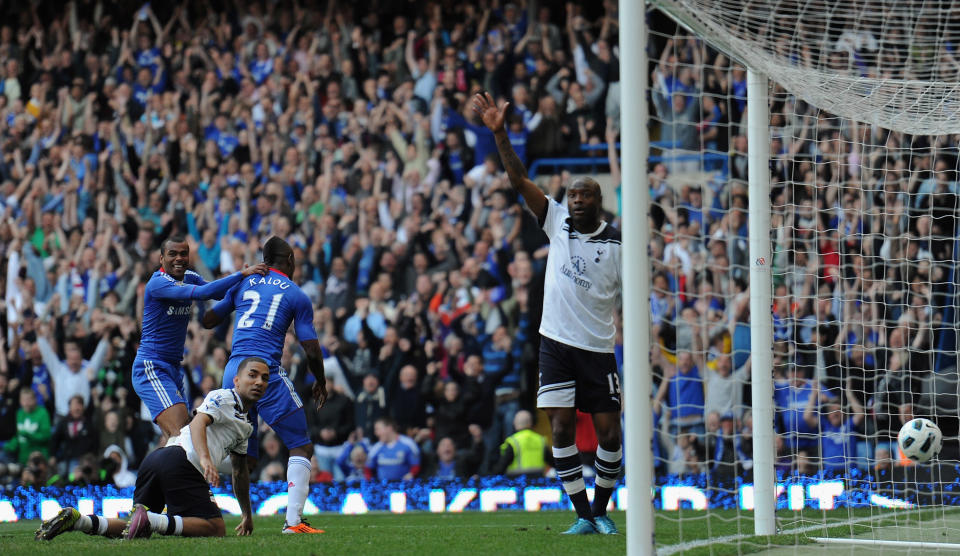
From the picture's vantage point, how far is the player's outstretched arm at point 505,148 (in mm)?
6918

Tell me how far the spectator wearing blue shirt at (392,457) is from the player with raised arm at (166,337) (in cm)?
432

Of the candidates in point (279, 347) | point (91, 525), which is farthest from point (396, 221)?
point (91, 525)

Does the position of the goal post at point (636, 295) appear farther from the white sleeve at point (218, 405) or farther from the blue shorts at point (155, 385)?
the blue shorts at point (155, 385)

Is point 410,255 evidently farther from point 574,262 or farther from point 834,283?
point 574,262

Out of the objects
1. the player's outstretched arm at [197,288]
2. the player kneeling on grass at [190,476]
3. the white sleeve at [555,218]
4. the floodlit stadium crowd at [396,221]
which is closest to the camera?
the player kneeling on grass at [190,476]

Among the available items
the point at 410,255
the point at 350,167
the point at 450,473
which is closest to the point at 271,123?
the point at 350,167

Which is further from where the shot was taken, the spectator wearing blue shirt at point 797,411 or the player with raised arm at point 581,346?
the spectator wearing blue shirt at point 797,411

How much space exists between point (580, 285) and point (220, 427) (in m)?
2.41

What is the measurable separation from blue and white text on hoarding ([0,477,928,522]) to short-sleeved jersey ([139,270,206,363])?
375cm

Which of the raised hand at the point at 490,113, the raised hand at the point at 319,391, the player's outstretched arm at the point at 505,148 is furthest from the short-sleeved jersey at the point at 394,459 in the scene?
the raised hand at the point at 490,113

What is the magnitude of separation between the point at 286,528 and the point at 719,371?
5.53 meters

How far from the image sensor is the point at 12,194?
54.6ft

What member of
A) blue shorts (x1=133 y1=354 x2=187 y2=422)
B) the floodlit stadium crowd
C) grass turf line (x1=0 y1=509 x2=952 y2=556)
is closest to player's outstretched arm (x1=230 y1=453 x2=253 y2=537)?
grass turf line (x1=0 y1=509 x2=952 y2=556)

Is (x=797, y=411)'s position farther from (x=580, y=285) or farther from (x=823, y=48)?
(x=580, y=285)
